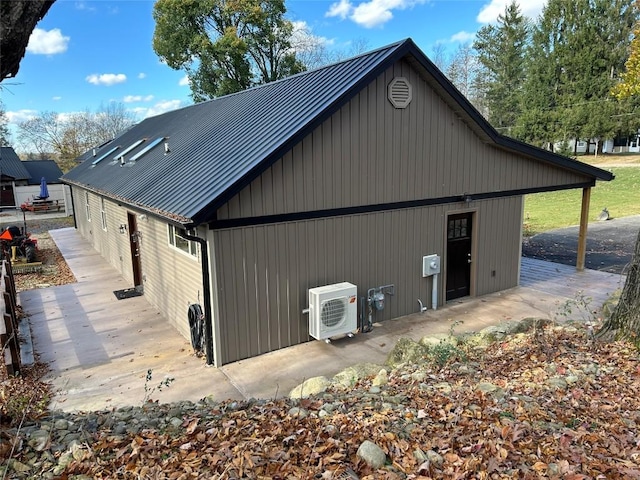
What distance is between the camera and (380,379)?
5395 mm

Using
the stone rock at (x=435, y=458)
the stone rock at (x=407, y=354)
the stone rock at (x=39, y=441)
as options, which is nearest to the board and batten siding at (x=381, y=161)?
the stone rock at (x=407, y=354)

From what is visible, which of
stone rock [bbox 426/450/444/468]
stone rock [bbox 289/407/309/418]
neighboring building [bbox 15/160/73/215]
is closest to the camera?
stone rock [bbox 426/450/444/468]

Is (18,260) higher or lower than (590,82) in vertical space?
lower

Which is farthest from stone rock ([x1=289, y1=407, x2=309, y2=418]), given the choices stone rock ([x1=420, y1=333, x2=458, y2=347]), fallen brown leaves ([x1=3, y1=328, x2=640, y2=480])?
stone rock ([x1=420, y1=333, x2=458, y2=347])

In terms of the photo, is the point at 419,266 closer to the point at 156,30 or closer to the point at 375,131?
the point at 375,131

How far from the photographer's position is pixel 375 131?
27.3 ft

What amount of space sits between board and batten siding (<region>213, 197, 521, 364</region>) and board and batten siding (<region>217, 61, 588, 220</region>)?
0.38 metres

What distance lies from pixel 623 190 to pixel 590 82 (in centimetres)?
1154

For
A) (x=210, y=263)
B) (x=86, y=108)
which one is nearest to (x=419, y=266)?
(x=210, y=263)

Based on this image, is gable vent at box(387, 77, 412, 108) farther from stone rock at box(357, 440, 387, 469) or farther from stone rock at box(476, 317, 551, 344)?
stone rock at box(357, 440, 387, 469)

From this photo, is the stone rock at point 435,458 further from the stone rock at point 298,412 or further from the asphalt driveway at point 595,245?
the asphalt driveway at point 595,245

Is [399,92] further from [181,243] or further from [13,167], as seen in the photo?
[13,167]

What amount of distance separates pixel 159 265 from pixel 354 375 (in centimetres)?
543

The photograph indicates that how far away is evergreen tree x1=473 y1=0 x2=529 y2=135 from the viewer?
41531 mm
